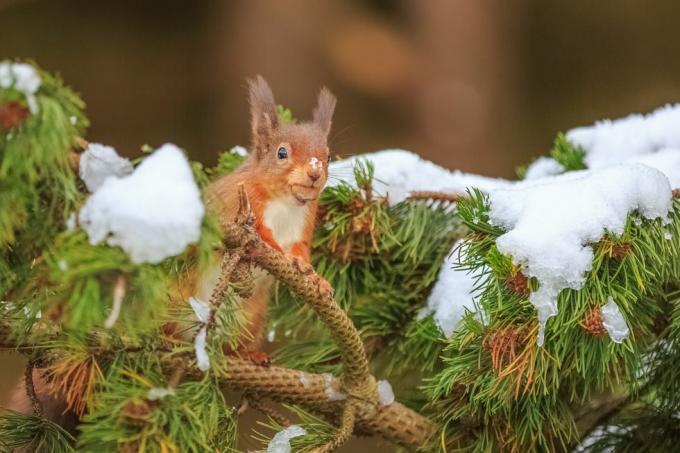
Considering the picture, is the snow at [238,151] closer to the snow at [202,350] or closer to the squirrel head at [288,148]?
the squirrel head at [288,148]

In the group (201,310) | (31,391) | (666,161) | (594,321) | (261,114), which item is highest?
(666,161)

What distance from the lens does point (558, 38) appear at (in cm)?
323

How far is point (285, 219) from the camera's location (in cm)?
107

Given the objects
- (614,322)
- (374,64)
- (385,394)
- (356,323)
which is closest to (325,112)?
(356,323)

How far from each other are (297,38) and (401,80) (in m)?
0.38

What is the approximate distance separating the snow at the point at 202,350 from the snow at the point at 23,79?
0.21 meters

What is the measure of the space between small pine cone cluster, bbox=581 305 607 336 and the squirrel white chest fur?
15.3 inches

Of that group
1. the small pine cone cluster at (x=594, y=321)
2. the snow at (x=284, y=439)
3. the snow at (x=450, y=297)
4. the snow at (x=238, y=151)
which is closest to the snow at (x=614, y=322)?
the small pine cone cluster at (x=594, y=321)

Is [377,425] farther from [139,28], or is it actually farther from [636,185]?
[139,28]

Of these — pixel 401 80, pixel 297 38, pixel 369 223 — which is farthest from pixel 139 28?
pixel 369 223

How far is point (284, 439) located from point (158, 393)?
8.5 inches

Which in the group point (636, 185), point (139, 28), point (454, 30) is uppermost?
point (454, 30)

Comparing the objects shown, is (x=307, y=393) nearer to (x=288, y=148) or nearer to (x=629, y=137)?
(x=288, y=148)

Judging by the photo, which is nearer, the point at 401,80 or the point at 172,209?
the point at 172,209
